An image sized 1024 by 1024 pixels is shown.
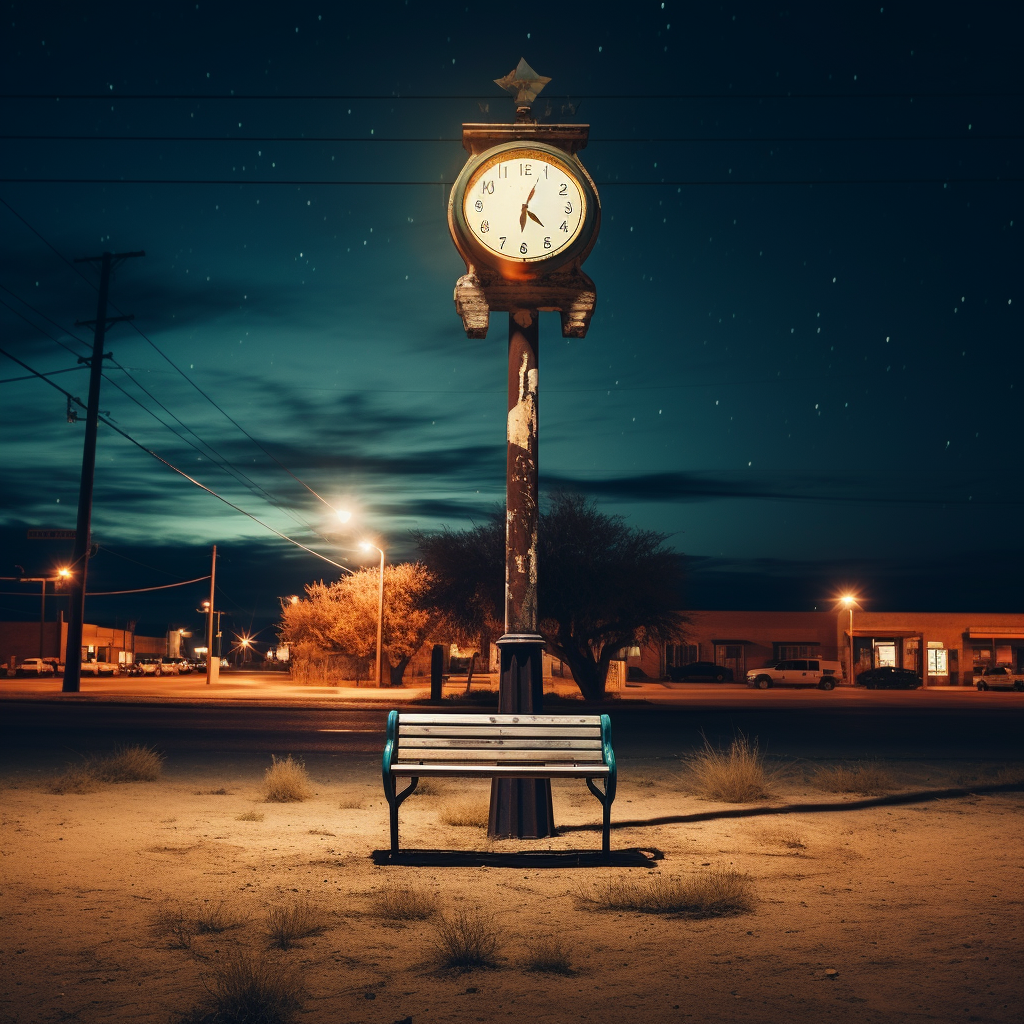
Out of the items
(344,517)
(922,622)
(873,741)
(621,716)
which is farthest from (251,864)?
(922,622)

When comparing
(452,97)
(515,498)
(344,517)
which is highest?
(452,97)

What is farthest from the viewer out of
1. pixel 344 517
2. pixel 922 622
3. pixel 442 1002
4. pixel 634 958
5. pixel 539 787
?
pixel 922 622

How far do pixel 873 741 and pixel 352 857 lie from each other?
1413cm

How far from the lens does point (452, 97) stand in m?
15.6

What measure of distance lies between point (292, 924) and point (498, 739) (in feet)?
7.71

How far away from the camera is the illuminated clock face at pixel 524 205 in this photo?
798 centimetres

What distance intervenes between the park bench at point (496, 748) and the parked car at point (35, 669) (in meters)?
62.6

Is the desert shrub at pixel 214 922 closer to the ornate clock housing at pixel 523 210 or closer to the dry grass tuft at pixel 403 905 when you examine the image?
the dry grass tuft at pixel 403 905

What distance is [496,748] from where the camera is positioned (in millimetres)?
7234

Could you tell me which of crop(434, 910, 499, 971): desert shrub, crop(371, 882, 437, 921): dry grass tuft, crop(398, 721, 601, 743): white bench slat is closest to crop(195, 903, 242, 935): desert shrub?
crop(371, 882, 437, 921): dry grass tuft

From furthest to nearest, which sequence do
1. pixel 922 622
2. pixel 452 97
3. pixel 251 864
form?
pixel 922 622 < pixel 452 97 < pixel 251 864

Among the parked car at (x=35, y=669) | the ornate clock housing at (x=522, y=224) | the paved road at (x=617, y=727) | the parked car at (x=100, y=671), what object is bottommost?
the parked car at (x=100, y=671)

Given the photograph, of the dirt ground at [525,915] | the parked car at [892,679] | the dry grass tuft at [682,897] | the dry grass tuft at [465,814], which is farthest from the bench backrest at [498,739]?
the parked car at [892,679]

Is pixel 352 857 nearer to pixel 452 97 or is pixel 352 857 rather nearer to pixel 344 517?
pixel 452 97
